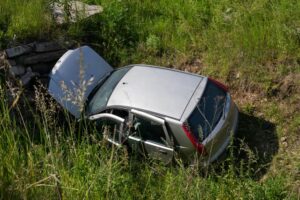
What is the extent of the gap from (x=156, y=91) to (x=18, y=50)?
3.90m

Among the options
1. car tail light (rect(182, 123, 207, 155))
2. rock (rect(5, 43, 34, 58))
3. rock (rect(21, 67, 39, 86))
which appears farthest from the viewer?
rock (rect(5, 43, 34, 58))

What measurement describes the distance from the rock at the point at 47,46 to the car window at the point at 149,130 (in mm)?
3877

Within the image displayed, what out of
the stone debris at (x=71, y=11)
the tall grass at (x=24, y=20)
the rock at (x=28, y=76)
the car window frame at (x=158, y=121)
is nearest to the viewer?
the car window frame at (x=158, y=121)

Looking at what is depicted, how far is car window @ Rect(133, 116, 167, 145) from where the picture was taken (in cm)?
779

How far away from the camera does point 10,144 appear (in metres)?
3.95

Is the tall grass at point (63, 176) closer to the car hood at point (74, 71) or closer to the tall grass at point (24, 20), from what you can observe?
the car hood at point (74, 71)

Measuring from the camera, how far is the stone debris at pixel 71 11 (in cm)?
1160

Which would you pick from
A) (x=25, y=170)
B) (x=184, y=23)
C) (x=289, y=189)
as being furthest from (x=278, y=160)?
(x=25, y=170)

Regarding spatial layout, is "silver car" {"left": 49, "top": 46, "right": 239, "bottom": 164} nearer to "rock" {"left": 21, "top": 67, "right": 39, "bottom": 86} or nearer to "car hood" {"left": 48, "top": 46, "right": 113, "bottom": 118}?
"car hood" {"left": 48, "top": 46, "right": 113, "bottom": 118}

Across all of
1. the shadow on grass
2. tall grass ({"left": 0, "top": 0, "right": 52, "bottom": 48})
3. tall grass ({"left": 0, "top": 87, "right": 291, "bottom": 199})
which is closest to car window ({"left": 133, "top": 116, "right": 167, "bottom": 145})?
the shadow on grass

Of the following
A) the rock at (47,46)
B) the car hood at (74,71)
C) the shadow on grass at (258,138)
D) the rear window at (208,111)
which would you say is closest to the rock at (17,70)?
the rock at (47,46)

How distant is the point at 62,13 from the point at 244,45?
440 centimetres

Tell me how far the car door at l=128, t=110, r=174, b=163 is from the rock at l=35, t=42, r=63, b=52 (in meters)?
3.79

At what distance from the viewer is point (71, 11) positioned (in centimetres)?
1187
